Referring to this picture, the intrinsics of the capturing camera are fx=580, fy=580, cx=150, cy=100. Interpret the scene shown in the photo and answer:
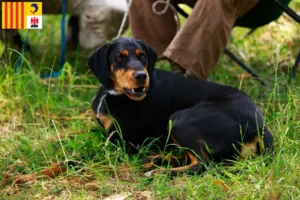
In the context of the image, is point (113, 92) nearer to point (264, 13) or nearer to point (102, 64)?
point (102, 64)

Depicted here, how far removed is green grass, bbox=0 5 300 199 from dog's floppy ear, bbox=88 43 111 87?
10.3 inches

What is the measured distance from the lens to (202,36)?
11.3 feet

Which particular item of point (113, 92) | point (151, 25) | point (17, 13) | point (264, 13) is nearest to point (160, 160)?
point (113, 92)

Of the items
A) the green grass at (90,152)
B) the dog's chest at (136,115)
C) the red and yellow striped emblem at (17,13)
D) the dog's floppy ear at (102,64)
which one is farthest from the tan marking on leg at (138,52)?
the red and yellow striped emblem at (17,13)

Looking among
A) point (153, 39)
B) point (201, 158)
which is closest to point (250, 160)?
point (201, 158)

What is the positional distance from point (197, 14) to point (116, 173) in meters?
1.12

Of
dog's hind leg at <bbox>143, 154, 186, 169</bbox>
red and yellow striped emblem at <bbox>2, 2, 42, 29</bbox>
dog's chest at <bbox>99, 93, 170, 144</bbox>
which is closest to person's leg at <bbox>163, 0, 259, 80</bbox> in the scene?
dog's chest at <bbox>99, 93, 170, 144</bbox>

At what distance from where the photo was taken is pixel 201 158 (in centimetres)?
297

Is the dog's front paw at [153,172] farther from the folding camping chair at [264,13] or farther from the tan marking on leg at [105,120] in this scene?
the folding camping chair at [264,13]

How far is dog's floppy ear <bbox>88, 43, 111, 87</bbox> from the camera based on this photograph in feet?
10.4

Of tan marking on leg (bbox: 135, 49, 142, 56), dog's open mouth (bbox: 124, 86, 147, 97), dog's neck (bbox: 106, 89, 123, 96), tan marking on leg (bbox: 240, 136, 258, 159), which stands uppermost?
tan marking on leg (bbox: 135, 49, 142, 56)

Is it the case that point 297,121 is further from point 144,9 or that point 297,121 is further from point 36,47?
point 36,47

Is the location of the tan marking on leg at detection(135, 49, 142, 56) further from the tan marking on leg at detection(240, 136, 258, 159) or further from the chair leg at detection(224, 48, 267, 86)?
the chair leg at detection(224, 48, 267, 86)

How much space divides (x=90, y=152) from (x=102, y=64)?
19.4 inches
